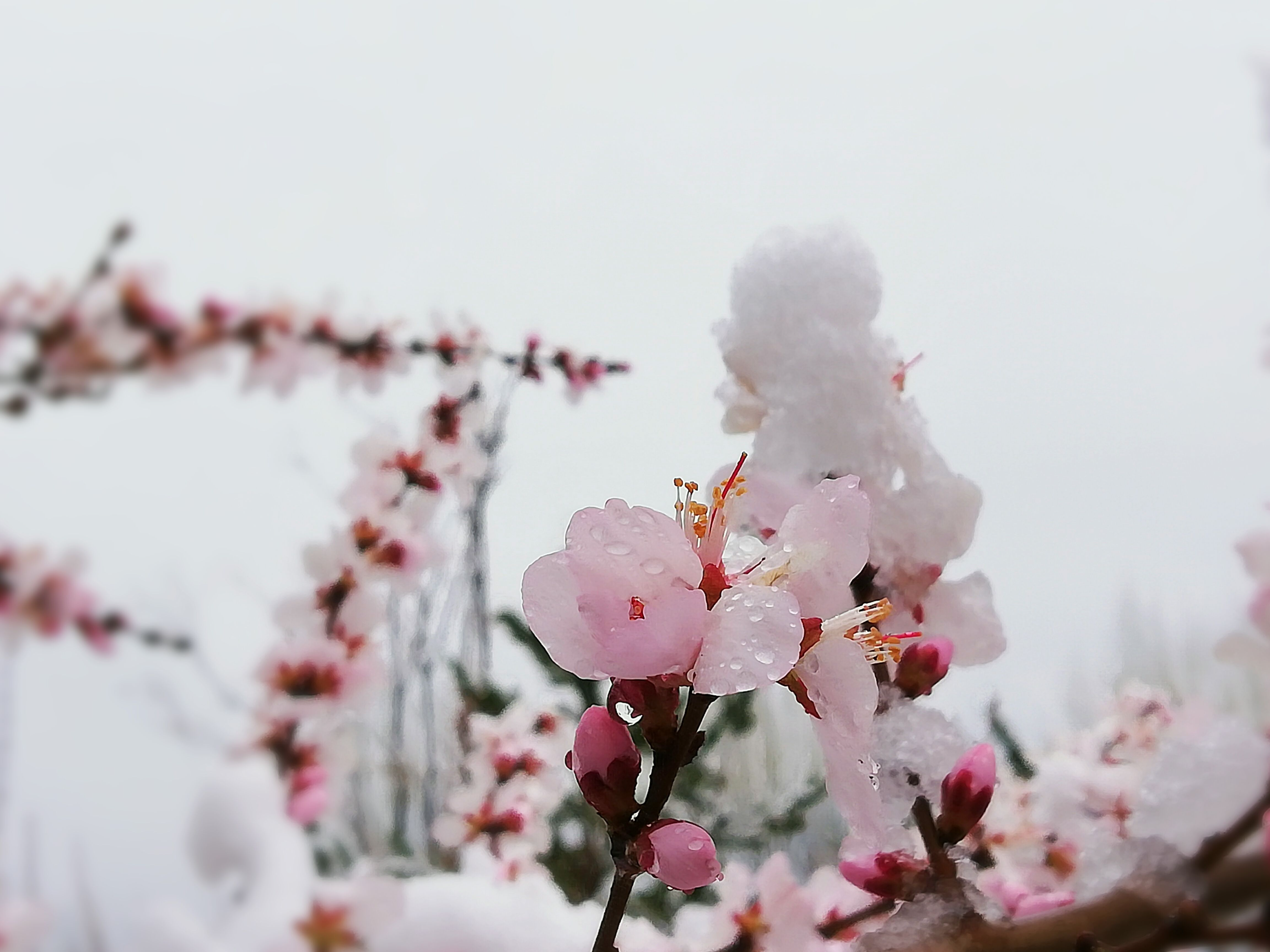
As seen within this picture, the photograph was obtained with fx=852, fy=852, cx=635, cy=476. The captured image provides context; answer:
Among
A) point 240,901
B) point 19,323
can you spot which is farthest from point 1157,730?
point 19,323

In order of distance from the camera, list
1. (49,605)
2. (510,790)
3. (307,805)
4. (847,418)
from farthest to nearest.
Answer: (510,790) → (49,605) → (307,805) → (847,418)

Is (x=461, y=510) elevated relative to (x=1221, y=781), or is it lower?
elevated

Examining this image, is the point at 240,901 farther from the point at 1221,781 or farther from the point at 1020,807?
the point at 1020,807

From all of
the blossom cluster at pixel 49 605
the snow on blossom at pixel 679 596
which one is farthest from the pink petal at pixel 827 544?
the blossom cluster at pixel 49 605

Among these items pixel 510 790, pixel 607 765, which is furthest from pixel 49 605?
pixel 607 765

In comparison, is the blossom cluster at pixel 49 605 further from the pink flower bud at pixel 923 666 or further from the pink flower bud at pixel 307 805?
the pink flower bud at pixel 923 666

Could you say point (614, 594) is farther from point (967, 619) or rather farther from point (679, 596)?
point (967, 619)
